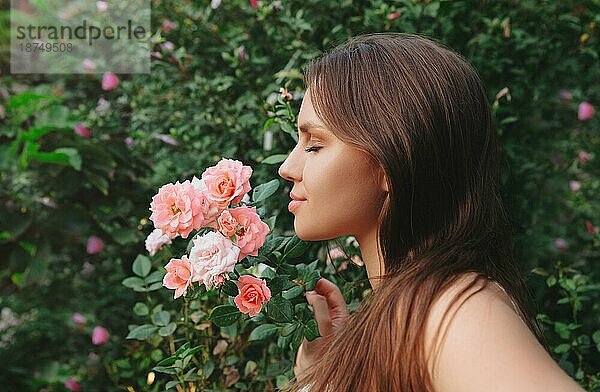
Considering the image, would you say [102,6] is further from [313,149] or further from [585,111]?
[313,149]

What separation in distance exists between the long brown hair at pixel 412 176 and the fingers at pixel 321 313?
0.57ft

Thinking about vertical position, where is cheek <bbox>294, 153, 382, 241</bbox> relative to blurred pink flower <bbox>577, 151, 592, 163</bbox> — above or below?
above

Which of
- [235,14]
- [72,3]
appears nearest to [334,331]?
[235,14]

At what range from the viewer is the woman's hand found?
1.66m

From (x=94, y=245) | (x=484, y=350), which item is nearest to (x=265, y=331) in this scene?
(x=484, y=350)

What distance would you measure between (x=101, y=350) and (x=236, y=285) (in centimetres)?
174

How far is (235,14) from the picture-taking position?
2713mm

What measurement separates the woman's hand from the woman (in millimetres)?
157

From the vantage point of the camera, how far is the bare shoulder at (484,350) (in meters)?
1.10

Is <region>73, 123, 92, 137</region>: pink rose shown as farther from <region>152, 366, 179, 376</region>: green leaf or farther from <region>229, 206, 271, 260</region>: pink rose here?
<region>229, 206, 271, 260</region>: pink rose

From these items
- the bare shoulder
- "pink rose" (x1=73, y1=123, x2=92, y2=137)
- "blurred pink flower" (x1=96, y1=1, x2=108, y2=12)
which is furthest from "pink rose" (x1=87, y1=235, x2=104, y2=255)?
the bare shoulder

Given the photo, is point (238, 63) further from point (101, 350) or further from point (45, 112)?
point (101, 350)

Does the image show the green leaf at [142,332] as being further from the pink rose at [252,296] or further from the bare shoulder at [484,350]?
the bare shoulder at [484,350]

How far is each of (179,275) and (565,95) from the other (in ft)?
5.83
